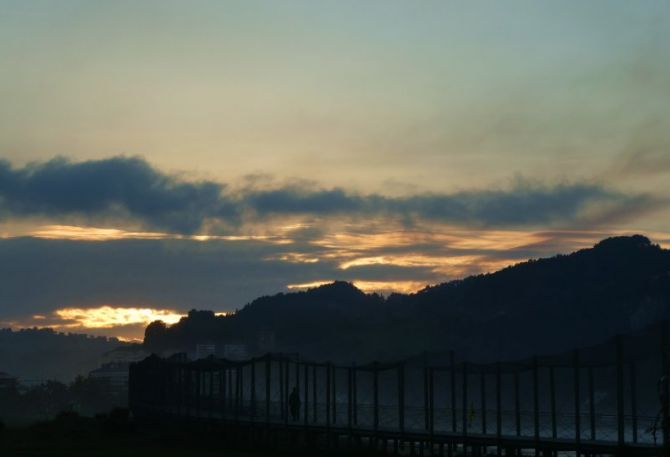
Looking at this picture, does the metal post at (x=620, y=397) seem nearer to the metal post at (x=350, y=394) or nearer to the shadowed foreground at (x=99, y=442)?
the metal post at (x=350, y=394)

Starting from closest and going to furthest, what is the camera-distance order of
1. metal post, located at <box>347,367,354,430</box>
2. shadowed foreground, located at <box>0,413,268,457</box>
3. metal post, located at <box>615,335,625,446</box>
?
metal post, located at <box>615,335,625,446</box>, shadowed foreground, located at <box>0,413,268,457</box>, metal post, located at <box>347,367,354,430</box>

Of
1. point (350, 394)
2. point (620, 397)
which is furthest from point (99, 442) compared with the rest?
point (620, 397)

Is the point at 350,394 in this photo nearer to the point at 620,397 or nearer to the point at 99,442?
the point at 99,442

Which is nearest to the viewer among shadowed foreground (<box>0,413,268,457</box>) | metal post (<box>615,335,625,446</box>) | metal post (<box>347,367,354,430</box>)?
metal post (<box>615,335,625,446</box>)

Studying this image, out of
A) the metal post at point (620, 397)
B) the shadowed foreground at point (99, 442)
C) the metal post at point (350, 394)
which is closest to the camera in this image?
the metal post at point (620, 397)

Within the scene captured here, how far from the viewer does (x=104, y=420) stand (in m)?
77.8

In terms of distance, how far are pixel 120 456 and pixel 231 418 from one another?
19.4 metres

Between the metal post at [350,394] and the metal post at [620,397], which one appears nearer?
the metal post at [620,397]

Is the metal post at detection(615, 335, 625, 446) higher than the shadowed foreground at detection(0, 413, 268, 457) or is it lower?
higher

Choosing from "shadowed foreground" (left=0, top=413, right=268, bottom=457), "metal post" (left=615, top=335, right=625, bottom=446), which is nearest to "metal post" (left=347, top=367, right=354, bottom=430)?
"shadowed foreground" (left=0, top=413, right=268, bottom=457)

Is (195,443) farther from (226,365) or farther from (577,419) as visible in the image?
(577,419)

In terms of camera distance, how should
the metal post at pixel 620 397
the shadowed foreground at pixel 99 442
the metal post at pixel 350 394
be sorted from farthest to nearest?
1. the metal post at pixel 350 394
2. the shadowed foreground at pixel 99 442
3. the metal post at pixel 620 397

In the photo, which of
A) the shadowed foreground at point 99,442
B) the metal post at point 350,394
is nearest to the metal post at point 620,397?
the metal post at point 350,394

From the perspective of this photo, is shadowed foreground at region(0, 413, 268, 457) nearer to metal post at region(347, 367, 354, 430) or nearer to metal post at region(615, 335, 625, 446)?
metal post at region(347, 367, 354, 430)
